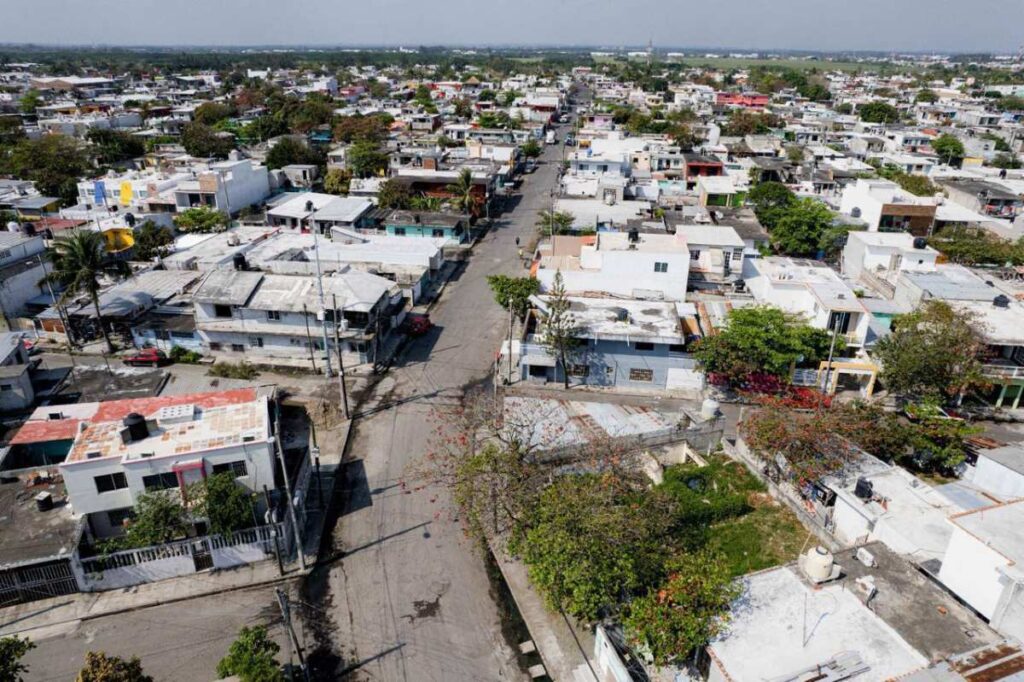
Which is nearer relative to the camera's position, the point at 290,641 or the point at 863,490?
the point at 290,641

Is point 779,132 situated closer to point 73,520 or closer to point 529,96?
point 529,96

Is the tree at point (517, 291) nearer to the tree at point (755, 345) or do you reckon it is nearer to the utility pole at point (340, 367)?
the utility pole at point (340, 367)

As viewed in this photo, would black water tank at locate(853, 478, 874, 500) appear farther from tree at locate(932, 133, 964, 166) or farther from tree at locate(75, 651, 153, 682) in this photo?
tree at locate(932, 133, 964, 166)

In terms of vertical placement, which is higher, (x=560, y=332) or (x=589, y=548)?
(x=589, y=548)

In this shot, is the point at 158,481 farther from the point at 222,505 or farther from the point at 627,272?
the point at 627,272

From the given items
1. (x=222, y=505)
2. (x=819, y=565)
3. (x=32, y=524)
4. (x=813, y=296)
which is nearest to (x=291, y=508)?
(x=222, y=505)

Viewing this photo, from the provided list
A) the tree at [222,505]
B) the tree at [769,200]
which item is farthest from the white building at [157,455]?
the tree at [769,200]

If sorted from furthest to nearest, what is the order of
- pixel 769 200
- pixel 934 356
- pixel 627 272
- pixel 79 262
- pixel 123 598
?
pixel 769 200, pixel 627 272, pixel 79 262, pixel 934 356, pixel 123 598
